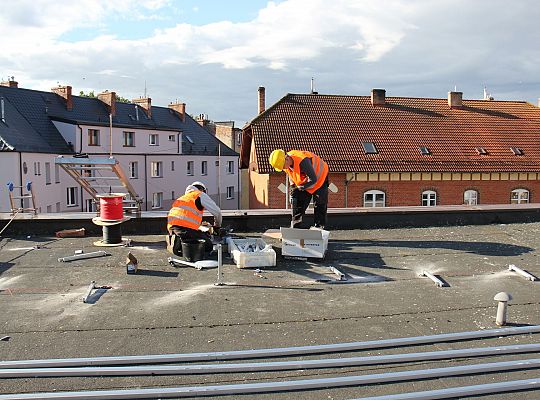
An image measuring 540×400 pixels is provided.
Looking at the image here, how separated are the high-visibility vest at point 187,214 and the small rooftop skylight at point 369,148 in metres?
20.8

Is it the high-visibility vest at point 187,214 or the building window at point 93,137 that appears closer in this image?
the high-visibility vest at point 187,214

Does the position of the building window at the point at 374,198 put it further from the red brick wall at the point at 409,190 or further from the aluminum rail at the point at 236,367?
the aluminum rail at the point at 236,367

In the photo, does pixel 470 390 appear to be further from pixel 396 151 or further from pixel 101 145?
pixel 101 145

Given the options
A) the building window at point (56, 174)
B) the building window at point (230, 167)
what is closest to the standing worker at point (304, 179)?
the building window at point (56, 174)

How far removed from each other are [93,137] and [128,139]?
12.2ft

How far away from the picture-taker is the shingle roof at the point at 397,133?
28406 millimetres

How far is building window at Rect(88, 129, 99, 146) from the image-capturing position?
4528 centimetres

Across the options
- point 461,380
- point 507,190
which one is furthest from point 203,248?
point 507,190

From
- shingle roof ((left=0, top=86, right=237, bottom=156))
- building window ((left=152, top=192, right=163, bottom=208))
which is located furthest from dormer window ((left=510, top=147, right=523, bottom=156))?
building window ((left=152, top=192, right=163, bottom=208))

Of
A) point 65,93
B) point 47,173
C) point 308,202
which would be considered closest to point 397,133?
point 308,202

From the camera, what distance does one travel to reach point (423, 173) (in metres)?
28.8

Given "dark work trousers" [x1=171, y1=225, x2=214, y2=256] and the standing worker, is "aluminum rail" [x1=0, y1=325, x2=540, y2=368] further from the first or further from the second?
the standing worker

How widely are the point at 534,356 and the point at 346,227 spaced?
7270 mm

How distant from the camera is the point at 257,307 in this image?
6445 millimetres
